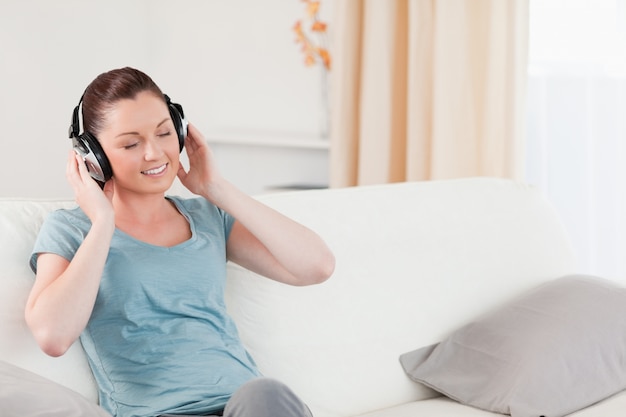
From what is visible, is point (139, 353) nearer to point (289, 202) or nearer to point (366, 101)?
point (289, 202)

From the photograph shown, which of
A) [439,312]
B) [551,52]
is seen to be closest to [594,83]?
[551,52]

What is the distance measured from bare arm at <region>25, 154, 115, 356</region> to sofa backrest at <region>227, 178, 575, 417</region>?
0.41m

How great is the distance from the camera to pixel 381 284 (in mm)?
2041

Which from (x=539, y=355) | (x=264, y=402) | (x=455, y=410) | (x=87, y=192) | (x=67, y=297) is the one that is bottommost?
(x=455, y=410)

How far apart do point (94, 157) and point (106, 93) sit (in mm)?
126

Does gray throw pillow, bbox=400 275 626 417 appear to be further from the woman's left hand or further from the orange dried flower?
the orange dried flower

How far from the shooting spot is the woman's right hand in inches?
63.6

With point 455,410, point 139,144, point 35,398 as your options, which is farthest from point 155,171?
point 455,410

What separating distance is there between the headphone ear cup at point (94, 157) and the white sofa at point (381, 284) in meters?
0.15

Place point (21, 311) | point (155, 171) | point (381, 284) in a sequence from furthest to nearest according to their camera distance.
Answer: point (381, 284)
point (155, 171)
point (21, 311)

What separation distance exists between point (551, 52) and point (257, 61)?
5.42 ft

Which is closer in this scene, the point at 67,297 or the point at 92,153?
the point at 67,297

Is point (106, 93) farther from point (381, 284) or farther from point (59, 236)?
point (381, 284)

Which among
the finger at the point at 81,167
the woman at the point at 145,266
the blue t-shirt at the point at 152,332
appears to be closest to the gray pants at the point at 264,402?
the woman at the point at 145,266
